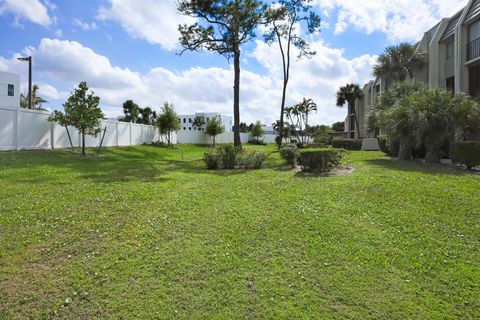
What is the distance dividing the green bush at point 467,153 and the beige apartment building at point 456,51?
26.6 ft

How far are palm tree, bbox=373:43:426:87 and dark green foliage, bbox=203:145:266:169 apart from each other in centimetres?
1939

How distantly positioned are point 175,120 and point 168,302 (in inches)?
1166

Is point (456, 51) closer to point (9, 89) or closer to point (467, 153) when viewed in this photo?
point (467, 153)

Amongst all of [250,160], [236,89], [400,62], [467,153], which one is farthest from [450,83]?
[250,160]

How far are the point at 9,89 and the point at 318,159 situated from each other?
37572 millimetres

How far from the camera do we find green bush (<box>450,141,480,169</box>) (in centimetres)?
1132

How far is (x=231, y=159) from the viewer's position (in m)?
13.8

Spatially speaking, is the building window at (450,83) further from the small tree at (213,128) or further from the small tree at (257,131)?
the small tree at (257,131)

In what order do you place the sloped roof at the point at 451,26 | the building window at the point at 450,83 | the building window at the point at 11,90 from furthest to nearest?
the building window at the point at 11,90 → the building window at the point at 450,83 → the sloped roof at the point at 451,26

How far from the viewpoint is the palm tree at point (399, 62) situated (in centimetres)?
2628

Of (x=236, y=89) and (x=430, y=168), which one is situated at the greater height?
(x=236, y=89)

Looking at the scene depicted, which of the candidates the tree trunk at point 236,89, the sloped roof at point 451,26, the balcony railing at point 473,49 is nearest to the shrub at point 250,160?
the tree trunk at point 236,89

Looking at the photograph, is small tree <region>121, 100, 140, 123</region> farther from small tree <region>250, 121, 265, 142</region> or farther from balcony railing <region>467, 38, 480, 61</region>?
balcony railing <region>467, 38, 480, 61</region>

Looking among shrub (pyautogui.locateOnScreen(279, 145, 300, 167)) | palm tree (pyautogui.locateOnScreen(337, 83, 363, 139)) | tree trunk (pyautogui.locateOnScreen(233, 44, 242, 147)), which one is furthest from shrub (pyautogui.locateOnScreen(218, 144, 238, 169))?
palm tree (pyautogui.locateOnScreen(337, 83, 363, 139))
